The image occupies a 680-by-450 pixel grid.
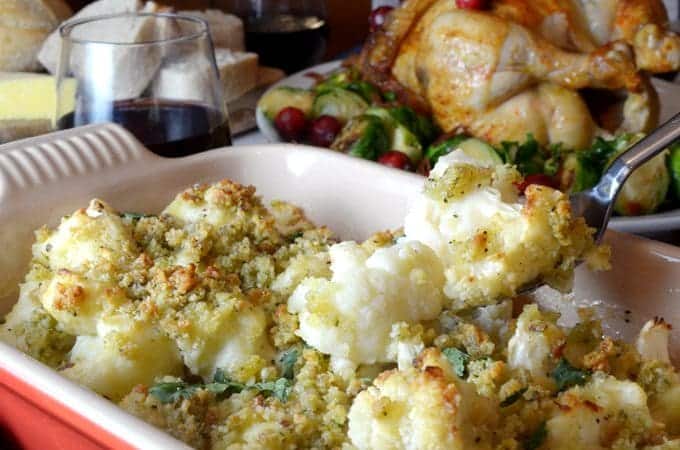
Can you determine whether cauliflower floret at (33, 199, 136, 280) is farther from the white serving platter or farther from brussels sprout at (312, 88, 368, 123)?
brussels sprout at (312, 88, 368, 123)

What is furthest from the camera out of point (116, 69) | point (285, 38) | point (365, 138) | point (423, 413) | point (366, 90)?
point (285, 38)

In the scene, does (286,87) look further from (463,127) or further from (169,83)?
(169,83)

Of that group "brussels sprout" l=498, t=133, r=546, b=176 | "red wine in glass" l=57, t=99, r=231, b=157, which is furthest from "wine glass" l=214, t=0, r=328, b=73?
"red wine in glass" l=57, t=99, r=231, b=157

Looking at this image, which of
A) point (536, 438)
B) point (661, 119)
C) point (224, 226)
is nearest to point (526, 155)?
point (661, 119)

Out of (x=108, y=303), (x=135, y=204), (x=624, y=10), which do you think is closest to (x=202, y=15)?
(x=624, y=10)

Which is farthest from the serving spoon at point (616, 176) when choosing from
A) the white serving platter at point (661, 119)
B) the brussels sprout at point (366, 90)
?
the brussels sprout at point (366, 90)

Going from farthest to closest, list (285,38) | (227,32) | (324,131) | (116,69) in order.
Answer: (285,38)
(227,32)
(324,131)
(116,69)

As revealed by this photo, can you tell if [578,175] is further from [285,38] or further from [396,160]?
[285,38]

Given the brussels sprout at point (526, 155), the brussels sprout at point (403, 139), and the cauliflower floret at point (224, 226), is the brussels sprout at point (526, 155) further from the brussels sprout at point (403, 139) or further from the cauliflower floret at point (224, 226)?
the cauliflower floret at point (224, 226)

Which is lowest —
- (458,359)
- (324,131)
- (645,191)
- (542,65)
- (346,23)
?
(346,23)
